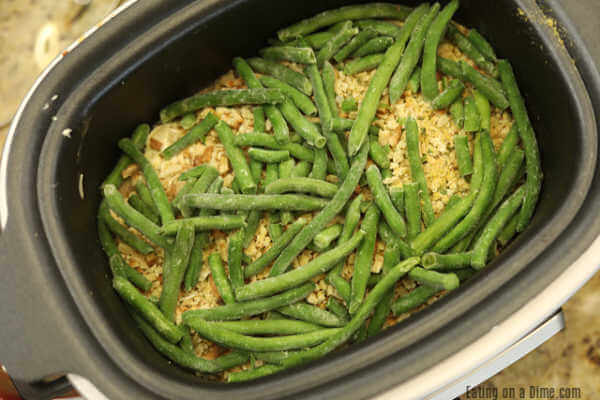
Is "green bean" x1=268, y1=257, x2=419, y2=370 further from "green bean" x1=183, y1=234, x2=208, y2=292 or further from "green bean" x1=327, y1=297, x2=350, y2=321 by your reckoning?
"green bean" x1=183, y1=234, x2=208, y2=292

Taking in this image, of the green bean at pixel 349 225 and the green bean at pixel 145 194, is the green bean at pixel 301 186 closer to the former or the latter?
the green bean at pixel 349 225

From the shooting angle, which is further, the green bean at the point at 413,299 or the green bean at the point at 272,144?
the green bean at the point at 272,144

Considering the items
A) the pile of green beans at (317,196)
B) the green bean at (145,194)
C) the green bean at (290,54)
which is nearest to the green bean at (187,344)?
the pile of green beans at (317,196)

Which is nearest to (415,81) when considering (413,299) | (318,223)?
(318,223)

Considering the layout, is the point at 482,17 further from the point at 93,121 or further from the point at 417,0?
the point at 93,121

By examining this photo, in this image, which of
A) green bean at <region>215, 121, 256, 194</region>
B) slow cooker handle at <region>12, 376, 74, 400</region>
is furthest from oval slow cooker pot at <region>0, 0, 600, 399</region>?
green bean at <region>215, 121, 256, 194</region>

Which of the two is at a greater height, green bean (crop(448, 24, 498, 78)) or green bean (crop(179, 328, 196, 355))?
green bean (crop(448, 24, 498, 78))
